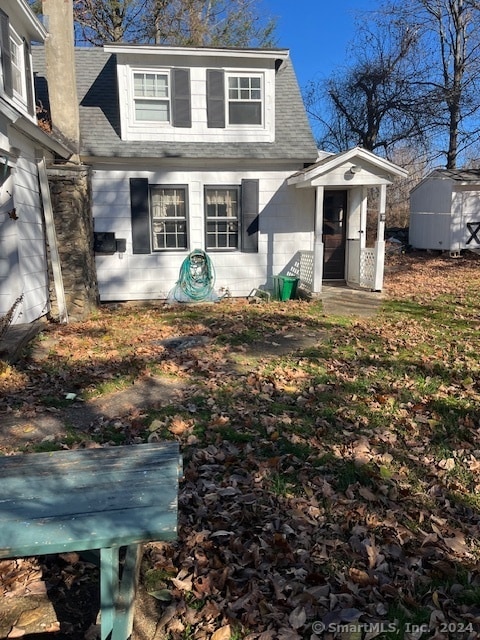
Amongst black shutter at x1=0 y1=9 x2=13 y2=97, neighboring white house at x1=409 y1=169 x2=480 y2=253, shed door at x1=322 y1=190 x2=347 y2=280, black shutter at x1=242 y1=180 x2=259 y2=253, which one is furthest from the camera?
neighboring white house at x1=409 y1=169 x2=480 y2=253

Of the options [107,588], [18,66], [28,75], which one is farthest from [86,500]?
[28,75]

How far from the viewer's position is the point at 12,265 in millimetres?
6934

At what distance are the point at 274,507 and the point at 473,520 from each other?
1.22 m

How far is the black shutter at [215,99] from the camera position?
34.9 ft

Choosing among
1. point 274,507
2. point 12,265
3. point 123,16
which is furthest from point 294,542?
point 123,16

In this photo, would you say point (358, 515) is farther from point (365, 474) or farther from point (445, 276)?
point (445, 276)

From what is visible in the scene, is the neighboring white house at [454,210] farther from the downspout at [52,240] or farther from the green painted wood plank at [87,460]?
the green painted wood plank at [87,460]

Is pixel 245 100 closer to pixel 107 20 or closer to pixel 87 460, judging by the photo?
pixel 87 460

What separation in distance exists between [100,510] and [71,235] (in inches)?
298

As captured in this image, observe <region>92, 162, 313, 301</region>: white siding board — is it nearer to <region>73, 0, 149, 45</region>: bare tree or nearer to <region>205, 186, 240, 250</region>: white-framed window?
<region>205, 186, 240, 250</region>: white-framed window

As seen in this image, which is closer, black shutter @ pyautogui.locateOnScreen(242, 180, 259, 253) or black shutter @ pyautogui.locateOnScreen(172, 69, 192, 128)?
black shutter @ pyautogui.locateOnScreen(172, 69, 192, 128)

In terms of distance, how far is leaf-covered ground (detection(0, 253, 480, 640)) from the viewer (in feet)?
7.77

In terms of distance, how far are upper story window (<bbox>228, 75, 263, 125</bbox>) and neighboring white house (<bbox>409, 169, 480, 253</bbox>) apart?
9.30 metres

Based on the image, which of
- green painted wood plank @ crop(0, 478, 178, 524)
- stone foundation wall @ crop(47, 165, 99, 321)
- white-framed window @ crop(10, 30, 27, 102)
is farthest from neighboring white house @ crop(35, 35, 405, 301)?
green painted wood plank @ crop(0, 478, 178, 524)
